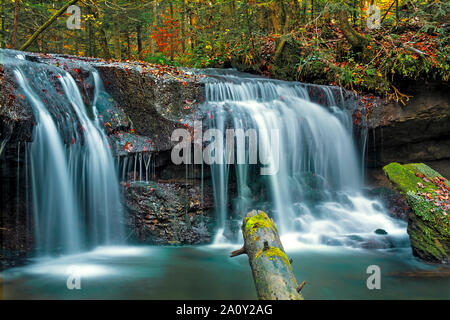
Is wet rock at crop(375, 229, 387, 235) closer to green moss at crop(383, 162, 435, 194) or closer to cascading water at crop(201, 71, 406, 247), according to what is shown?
cascading water at crop(201, 71, 406, 247)

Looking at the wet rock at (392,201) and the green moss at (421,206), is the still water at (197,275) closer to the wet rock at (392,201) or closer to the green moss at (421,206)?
the green moss at (421,206)

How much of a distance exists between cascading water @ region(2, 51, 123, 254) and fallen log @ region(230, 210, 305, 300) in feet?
10.2

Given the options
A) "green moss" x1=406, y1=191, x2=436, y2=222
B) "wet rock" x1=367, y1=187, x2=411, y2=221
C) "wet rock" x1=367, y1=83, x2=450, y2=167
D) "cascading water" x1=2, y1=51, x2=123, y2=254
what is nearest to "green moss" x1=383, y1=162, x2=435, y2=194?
"green moss" x1=406, y1=191, x2=436, y2=222

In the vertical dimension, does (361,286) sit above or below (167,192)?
below

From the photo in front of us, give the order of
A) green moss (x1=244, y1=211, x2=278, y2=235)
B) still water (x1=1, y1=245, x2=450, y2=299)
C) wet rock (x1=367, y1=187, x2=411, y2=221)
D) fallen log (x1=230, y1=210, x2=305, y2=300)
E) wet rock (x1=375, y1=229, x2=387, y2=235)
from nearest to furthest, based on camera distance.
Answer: fallen log (x1=230, y1=210, x2=305, y2=300) < green moss (x1=244, y1=211, x2=278, y2=235) < still water (x1=1, y1=245, x2=450, y2=299) < wet rock (x1=375, y1=229, x2=387, y2=235) < wet rock (x1=367, y1=187, x2=411, y2=221)

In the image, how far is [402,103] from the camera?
8.27m

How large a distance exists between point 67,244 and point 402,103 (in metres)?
7.99

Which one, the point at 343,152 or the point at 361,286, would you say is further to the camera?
the point at 343,152

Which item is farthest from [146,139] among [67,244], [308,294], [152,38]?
[152,38]

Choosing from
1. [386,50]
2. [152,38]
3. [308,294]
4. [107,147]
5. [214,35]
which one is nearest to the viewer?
[308,294]

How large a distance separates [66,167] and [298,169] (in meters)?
4.77

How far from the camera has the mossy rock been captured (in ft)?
16.9

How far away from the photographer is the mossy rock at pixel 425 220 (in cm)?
514

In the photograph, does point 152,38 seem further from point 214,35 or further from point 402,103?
point 402,103
